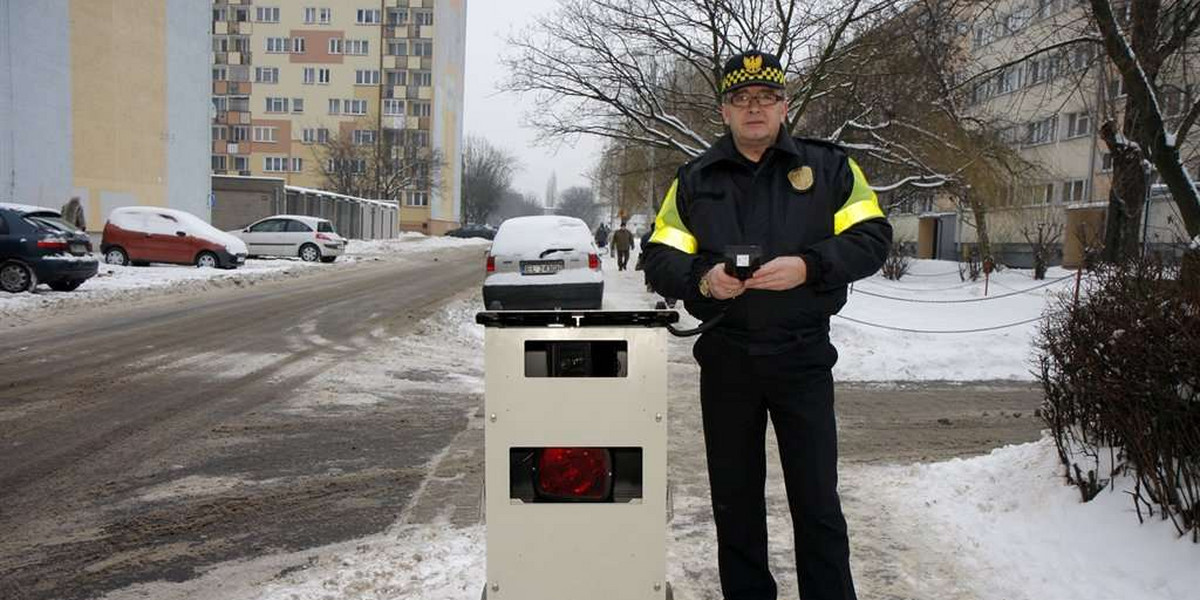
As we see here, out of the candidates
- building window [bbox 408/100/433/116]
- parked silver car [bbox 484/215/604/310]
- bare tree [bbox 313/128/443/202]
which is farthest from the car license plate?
building window [bbox 408/100/433/116]

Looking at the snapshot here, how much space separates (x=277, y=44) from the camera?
233ft

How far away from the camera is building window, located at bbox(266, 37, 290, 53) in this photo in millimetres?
70750

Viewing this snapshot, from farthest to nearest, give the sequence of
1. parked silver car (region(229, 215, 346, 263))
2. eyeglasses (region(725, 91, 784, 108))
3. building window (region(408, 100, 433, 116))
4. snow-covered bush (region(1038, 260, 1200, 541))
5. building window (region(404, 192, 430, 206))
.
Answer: building window (region(404, 192, 430, 206))
building window (region(408, 100, 433, 116))
parked silver car (region(229, 215, 346, 263))
snow-covered bush (region(1038, 260, 1200, 541))
eyeglasses (region(725, 91, 784, 108))

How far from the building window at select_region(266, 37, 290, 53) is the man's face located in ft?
250

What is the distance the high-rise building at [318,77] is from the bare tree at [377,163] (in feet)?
1.86

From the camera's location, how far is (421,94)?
71562mm

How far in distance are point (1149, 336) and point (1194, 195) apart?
3.85 meters

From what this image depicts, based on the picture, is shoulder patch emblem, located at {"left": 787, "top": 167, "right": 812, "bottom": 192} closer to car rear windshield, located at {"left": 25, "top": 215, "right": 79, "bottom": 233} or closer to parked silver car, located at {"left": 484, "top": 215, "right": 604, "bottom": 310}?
parked silver car, located at {"left": 484, "top": 215, "right": 604, "bottom": 310}

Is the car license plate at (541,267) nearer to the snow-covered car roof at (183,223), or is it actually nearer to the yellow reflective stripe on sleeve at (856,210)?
the yellow reflective stripe on sleeve at (856,210)

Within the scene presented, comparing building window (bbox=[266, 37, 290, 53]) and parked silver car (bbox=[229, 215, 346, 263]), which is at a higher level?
building window (bbox=[266, 37, 290, 53])

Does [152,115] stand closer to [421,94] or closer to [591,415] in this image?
[591,415]

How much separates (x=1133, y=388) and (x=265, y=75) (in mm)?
77522

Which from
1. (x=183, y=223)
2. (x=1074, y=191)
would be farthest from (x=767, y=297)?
(x=1074, y=191)

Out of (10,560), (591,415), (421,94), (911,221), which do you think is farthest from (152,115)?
(421,94)
